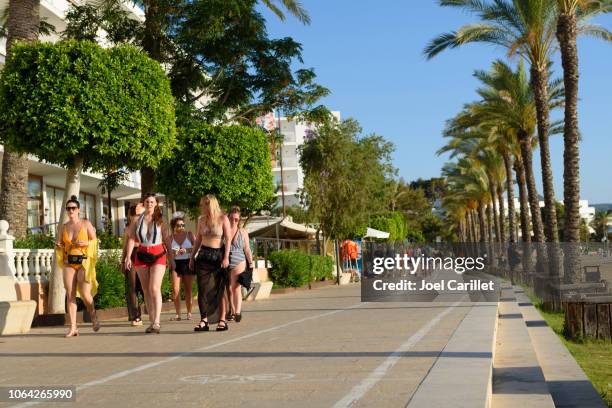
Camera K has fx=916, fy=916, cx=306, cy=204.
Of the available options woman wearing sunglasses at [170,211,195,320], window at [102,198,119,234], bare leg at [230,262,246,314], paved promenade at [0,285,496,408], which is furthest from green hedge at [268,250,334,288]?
window at [102,198,119,234]

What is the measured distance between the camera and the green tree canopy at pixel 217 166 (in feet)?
79.7

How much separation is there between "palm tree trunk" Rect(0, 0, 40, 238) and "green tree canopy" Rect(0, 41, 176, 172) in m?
2.06

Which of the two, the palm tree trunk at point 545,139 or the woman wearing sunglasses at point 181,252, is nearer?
the woman wearing sunglasses at point 181,252

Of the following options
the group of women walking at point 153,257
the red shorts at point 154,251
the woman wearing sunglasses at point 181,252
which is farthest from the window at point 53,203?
the red shorts at point 154,251

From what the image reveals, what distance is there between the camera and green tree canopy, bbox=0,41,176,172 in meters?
15.6

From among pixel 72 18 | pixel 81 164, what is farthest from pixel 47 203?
pixel 81 164

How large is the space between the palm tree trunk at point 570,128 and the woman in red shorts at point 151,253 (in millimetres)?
13832

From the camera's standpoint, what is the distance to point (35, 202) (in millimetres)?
42219

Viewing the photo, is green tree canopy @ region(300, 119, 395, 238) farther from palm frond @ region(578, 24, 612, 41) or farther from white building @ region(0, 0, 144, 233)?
palm frond @ region(578, 24, 612, 41)

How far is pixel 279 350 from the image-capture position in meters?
9.40

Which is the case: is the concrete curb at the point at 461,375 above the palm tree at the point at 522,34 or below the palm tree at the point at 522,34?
below

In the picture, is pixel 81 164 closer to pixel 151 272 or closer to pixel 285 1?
pixel 151 272

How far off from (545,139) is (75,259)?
20705 millimetres

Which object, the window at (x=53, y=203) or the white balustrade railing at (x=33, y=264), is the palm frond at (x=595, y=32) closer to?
the white balustrade railing at (x=33, y=264)
